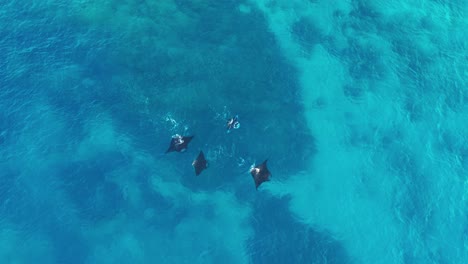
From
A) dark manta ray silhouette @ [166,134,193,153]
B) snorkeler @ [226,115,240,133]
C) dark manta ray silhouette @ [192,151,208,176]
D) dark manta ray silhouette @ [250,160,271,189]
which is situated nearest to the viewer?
dark manta ray silhouette @ [250,160,271,189]

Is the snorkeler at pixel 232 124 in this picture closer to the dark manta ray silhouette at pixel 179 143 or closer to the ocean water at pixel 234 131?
the ocean water at pixel 234 131

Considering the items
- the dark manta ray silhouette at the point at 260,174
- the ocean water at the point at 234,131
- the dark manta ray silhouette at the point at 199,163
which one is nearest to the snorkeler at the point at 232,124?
the ocean water at the point at 234,131

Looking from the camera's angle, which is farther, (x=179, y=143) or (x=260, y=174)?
(x=179, y=143)

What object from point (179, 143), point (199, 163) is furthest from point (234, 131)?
point (179, 143)

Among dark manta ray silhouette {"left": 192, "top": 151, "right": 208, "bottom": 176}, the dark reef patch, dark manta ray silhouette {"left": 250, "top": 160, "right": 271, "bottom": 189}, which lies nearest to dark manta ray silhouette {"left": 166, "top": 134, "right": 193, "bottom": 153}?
dark manta ray silhouette {"left": 192, "top": 151, "right": 208, "bottom": 176}

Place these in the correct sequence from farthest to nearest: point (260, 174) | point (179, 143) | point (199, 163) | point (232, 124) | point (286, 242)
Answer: point (232, 124), point (179, 143), point (199, 163), point (260, 174), point (286, 242)

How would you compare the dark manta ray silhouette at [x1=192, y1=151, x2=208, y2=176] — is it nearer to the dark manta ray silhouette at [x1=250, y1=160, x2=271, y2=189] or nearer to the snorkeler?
the snorkeler

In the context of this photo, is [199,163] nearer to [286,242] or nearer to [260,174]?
[260,174]
